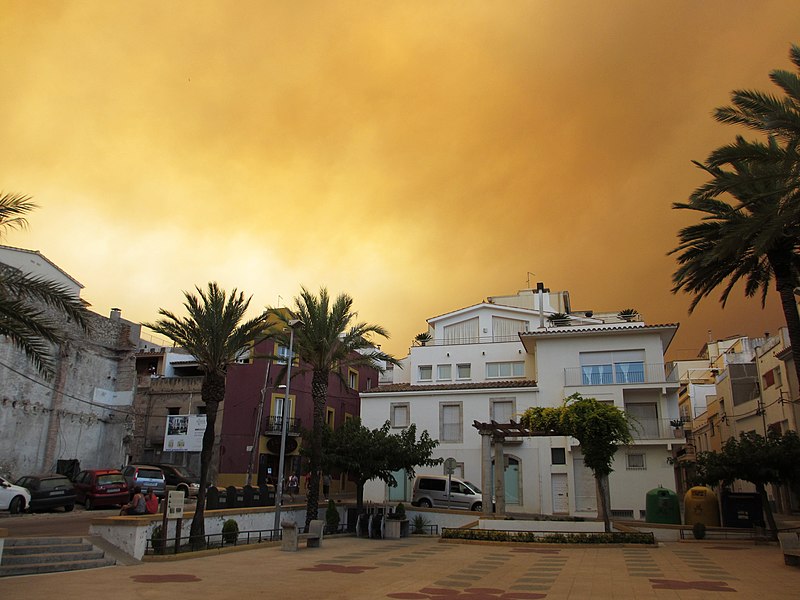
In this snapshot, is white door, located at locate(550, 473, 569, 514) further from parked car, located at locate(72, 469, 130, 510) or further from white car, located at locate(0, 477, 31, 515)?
white car, located at locate(0, 477, 31, 515)

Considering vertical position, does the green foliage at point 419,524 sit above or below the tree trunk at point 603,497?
below

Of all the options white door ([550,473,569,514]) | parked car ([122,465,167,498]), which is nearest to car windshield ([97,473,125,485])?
parked car ([122,465,167,498])

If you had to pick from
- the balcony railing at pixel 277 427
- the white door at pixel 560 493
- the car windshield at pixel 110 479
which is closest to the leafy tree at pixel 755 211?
the white door at pixel 560 493

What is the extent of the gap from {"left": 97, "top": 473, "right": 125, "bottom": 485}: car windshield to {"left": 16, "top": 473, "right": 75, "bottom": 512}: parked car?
1.43m

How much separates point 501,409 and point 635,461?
773 centimetres

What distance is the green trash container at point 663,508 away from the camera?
85.4 feet

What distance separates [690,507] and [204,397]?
63.6 ft

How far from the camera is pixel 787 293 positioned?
62.2ft

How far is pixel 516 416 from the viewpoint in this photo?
35.3 metres

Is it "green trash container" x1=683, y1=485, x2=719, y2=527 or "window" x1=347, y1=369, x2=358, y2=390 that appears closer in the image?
"green trash container" x1=683, y1=485, x2=719, y2=527

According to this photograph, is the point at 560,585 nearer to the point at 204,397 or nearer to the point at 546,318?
the point at 204,397

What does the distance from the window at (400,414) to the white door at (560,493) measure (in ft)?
30.4

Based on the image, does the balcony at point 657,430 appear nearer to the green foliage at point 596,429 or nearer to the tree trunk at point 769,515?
the tree trunk at point 769,515

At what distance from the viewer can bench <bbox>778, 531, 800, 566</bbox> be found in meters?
14.4
